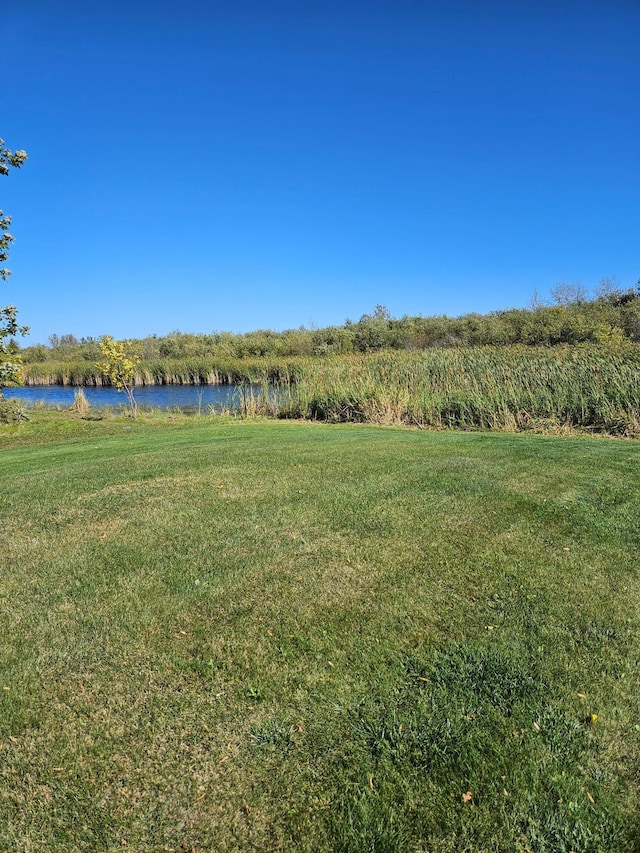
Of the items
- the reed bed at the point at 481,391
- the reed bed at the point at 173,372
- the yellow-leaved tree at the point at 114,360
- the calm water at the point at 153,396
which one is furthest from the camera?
the reed bed at the point at 173,372

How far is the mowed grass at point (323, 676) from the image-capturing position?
1816 mm

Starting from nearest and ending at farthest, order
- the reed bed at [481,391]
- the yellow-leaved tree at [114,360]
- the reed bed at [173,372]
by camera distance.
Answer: the reed bed at [481,391]
the yellow-leaved tree at [114,360]
the reed bed at [173,372]

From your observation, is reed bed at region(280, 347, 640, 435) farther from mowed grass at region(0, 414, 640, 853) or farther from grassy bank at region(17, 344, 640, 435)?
mowed grass at region(0, 414, 640, 853)

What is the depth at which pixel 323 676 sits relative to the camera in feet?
8.32

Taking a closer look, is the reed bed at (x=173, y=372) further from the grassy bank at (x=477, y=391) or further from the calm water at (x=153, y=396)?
the grassy bank at (x=477, y=391)

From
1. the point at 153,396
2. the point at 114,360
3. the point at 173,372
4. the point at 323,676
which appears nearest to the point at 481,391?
the point at 114,360

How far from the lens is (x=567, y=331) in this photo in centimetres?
3628

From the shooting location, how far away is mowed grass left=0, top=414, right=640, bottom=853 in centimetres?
182

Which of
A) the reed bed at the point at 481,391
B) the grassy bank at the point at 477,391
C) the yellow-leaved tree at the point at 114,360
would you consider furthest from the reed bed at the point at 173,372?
the reed bed at the point at 481,391

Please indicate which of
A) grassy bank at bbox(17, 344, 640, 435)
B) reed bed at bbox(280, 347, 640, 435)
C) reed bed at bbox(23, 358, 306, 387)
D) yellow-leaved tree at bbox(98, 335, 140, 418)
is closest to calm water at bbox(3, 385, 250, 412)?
reed bed at bbox(23, 358, 306, 387)

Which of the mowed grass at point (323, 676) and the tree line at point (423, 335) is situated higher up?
the tree line at point (423, 335)

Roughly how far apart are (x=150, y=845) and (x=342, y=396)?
16.4 meters

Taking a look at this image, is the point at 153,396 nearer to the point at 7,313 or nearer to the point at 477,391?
the point at 477,391

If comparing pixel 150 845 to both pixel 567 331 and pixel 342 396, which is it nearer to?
pixel 342 396
